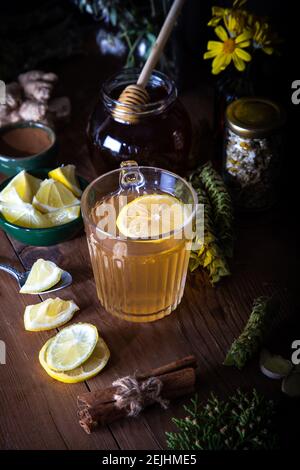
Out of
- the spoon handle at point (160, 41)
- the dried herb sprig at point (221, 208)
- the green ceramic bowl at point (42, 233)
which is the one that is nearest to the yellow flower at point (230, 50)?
the spoon handle at point (160, 41)

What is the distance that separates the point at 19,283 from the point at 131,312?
25 cm

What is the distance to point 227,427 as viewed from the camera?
3.24 ft

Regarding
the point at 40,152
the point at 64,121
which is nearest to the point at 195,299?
the point at 40,152

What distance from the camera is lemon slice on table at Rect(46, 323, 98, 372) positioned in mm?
1087

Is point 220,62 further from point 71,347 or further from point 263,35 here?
point 71,347

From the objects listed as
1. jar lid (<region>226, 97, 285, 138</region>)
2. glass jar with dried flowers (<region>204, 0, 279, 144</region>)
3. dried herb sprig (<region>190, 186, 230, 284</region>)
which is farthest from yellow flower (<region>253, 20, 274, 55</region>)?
dried herb sprig (<region>190, 186, 230, 284</region>)

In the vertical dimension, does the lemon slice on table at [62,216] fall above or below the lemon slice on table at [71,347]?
above

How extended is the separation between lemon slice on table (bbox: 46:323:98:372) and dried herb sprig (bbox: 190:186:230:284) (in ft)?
0.83

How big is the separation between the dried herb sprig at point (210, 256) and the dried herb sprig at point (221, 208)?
22mm

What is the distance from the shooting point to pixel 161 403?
1044 millimetres

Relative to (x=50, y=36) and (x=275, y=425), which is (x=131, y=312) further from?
(x=50, y=36)

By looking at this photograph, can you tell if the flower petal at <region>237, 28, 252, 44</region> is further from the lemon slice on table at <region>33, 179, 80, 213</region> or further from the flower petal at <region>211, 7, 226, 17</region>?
the lemon slice on table at <region>33, 179, 80, 213</region>

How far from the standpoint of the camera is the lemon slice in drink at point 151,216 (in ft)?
3.64

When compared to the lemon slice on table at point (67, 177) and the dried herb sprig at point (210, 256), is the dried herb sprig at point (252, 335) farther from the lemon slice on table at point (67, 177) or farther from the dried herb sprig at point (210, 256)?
the lemon slice on table at point (67, 177)
